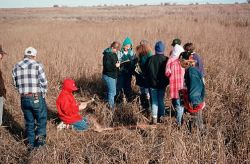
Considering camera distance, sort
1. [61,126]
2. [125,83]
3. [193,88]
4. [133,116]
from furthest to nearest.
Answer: [125,83]
[133,116]
[61,126]
[193,88]

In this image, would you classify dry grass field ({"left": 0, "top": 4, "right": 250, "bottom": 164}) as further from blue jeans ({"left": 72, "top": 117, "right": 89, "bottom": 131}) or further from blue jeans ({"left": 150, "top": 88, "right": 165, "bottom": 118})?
blue jeans ({"left": 150, "top": 88, "right": 165, "bottom": 118})

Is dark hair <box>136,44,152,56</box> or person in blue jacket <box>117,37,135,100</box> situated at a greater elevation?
dark hair <box>136,44,152,56</box>

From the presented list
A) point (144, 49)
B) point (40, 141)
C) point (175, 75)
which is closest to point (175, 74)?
point (175, 75)

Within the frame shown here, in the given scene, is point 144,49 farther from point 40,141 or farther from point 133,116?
point 40,141

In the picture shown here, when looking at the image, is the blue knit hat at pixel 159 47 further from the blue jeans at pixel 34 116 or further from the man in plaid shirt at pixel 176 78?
the blue jeans at pixel 34 116

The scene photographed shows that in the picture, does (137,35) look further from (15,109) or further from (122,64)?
(15,109)

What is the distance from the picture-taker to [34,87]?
4816 millimetres

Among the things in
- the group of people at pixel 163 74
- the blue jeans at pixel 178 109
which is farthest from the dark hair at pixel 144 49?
the blue jeans at pixel 178 109

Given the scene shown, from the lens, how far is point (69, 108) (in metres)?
5.64

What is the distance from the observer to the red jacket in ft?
18.3

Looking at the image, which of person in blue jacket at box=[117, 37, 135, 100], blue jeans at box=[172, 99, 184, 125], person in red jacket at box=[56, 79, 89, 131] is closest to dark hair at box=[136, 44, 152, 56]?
person in blue jacket at box=[117, 37, 135, 100]

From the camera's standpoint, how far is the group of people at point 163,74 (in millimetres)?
5098

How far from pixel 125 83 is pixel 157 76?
6.49ft

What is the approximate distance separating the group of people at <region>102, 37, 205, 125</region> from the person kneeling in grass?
102cm
